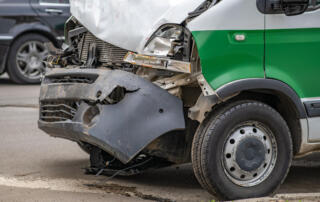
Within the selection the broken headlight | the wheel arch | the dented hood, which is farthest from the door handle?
the wheel arch

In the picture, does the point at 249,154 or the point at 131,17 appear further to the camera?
the point at 131,17

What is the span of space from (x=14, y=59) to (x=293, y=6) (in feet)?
28.0

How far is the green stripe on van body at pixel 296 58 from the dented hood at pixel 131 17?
0.65m

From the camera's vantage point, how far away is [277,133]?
5570 mm

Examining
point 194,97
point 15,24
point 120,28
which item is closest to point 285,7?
point 194,97

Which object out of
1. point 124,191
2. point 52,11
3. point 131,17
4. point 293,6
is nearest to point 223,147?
point 124,191

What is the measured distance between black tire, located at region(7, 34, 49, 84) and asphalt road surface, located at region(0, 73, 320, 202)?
4754mm

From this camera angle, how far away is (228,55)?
533 centimetres

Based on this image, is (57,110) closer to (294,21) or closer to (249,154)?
(249,154)

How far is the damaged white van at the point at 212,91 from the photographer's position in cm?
532

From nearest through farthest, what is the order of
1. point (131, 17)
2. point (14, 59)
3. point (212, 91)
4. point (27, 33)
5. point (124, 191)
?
point (212, 91) → point (131, 17) → point (124, 191) → point (14, 59) → point (27, 33)

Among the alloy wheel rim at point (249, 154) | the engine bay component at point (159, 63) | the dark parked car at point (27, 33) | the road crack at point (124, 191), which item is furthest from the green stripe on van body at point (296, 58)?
the dark parked car at point (27, 33)

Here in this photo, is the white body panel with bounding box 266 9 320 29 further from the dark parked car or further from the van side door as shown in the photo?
the dark parked car

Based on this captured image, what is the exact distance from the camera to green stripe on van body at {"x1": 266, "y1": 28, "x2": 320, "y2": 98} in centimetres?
546
